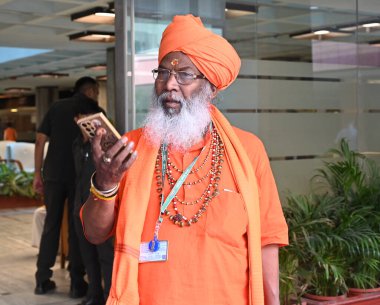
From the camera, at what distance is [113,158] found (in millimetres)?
1952

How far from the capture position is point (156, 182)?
2.28 m

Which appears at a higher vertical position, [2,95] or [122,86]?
[2,95]

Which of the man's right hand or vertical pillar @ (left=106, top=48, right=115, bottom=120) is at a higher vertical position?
vertical pillar @ (left=106, top=48, right=115, bottom=120)

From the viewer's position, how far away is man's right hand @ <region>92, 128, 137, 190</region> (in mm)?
1941

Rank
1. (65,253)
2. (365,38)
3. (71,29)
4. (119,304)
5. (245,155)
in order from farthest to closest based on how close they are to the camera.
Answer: (71,29), (65,253), (365,38), (245,155), (119,304)

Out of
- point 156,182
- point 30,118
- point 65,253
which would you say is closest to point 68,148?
point 65,253

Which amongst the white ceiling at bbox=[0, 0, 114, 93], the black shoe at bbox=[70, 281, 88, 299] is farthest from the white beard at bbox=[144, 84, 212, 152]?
the white ceiling at bbox=[0, 0, 114, 93]

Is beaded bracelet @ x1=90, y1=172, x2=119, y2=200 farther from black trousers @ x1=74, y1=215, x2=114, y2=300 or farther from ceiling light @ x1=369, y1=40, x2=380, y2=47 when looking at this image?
ceiling light @ x1=369, y1=40, x2=380, y2=47

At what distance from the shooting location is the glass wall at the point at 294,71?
4867 mm

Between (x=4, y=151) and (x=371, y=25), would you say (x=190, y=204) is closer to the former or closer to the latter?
(x=371, y=25)

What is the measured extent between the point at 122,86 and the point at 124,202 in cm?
247

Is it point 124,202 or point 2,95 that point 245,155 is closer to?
point 124,202

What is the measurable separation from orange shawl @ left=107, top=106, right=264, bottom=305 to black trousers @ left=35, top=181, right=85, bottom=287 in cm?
393

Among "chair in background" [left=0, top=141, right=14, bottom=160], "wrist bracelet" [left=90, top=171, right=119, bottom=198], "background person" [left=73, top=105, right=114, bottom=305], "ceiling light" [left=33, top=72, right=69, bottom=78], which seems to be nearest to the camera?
"wrist bracelet" [left=90, top=171, right=119, bottom=198]
